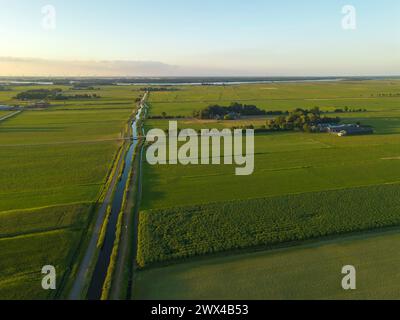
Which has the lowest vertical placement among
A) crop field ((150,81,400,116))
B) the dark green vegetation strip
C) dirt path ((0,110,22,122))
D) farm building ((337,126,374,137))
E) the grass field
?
the grass field

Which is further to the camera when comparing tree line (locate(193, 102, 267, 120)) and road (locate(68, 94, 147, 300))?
tree line (locate(193, 102, 267, 120))

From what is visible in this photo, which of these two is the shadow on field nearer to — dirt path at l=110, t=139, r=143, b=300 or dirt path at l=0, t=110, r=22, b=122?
dirt path at l=0, t=110, r=22, b=122

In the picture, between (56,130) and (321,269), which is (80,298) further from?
(56,130)

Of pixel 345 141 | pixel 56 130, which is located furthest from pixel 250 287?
pixel 56 130

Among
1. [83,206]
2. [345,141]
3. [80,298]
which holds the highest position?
[345,141]

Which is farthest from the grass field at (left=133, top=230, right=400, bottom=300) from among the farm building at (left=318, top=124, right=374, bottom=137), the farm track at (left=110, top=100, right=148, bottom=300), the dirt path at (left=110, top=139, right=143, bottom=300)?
the farm building at (left=318, top=124, right=374, bottom=137)

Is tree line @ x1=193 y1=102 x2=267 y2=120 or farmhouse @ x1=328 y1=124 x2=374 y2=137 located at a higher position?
tree line @ x1=193 y1=102 x2=267 y2=120
